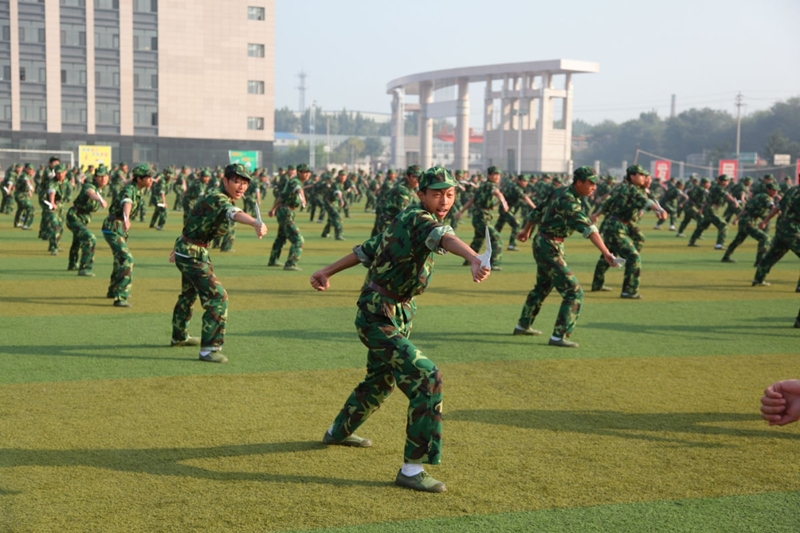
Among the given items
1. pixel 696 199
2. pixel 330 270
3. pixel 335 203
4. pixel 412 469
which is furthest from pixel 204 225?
pixel 696 199

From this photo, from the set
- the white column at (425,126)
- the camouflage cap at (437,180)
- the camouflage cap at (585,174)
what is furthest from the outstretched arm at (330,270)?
the white column at (425,126)

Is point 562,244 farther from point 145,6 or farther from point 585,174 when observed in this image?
point 145,6

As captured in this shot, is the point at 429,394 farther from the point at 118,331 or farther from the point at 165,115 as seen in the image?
the point at 165,115

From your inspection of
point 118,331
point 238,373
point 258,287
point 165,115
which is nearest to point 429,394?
point 238,373

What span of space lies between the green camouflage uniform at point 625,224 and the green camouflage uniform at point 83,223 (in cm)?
854

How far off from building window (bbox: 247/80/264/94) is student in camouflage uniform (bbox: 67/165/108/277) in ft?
203

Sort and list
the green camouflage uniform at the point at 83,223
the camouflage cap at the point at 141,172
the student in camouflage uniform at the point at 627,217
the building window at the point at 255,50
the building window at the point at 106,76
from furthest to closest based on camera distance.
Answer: the building window at the point at 255,50
the building window at the point at 106,76
the green camouflage uniform at the point at 83,223
the student in camouflage uniform at the point at 627,217
the camouflage cap at the point at 141,172

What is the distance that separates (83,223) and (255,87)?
63261 millimetres

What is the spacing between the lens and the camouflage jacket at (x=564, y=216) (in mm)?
10336

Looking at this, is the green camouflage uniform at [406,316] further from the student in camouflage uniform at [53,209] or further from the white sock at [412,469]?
the student in camouflage uniform at [53,209]

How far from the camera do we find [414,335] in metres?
11.3

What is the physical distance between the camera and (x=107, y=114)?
245 feet

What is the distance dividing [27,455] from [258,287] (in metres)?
9.53

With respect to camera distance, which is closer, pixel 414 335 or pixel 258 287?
pixel 414 335
